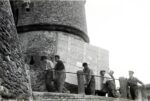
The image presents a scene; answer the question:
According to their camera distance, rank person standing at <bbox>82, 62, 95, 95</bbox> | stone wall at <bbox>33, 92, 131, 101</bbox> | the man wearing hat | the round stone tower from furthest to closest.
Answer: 1. the round stone tower
2. the man wearing hat
3. person standing at <bbox>82, 62, 95, 95</bbox>
4. stone wall at <bbox>33, 92, 131, 101</bbox>

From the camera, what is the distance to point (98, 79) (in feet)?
54.4

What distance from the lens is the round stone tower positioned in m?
16.9

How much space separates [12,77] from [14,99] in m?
0.46

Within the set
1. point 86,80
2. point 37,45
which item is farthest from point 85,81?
point 37,45

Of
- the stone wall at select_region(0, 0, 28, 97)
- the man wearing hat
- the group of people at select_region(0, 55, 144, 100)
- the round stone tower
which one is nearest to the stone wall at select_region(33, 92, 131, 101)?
the group of people at select_region(0, 55, 144, 100)

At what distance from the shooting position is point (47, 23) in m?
17.5

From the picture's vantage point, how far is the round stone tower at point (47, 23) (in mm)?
16938

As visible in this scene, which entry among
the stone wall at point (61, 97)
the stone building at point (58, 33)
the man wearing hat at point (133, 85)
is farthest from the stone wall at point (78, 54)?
the stone wall at point (61, 97)

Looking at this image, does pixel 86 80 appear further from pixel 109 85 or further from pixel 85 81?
pixel 109 85

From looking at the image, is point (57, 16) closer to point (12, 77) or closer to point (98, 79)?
point (98, 79)

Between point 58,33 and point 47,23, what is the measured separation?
74 cm

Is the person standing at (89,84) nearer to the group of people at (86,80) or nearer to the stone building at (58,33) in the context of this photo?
the group of people at (86,80)

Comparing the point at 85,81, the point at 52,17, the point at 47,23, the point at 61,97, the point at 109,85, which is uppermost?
the point at 52,17

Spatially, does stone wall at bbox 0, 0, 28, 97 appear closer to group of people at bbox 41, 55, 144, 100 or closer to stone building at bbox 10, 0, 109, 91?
group of people at bbox 41, 55, 144, 100
